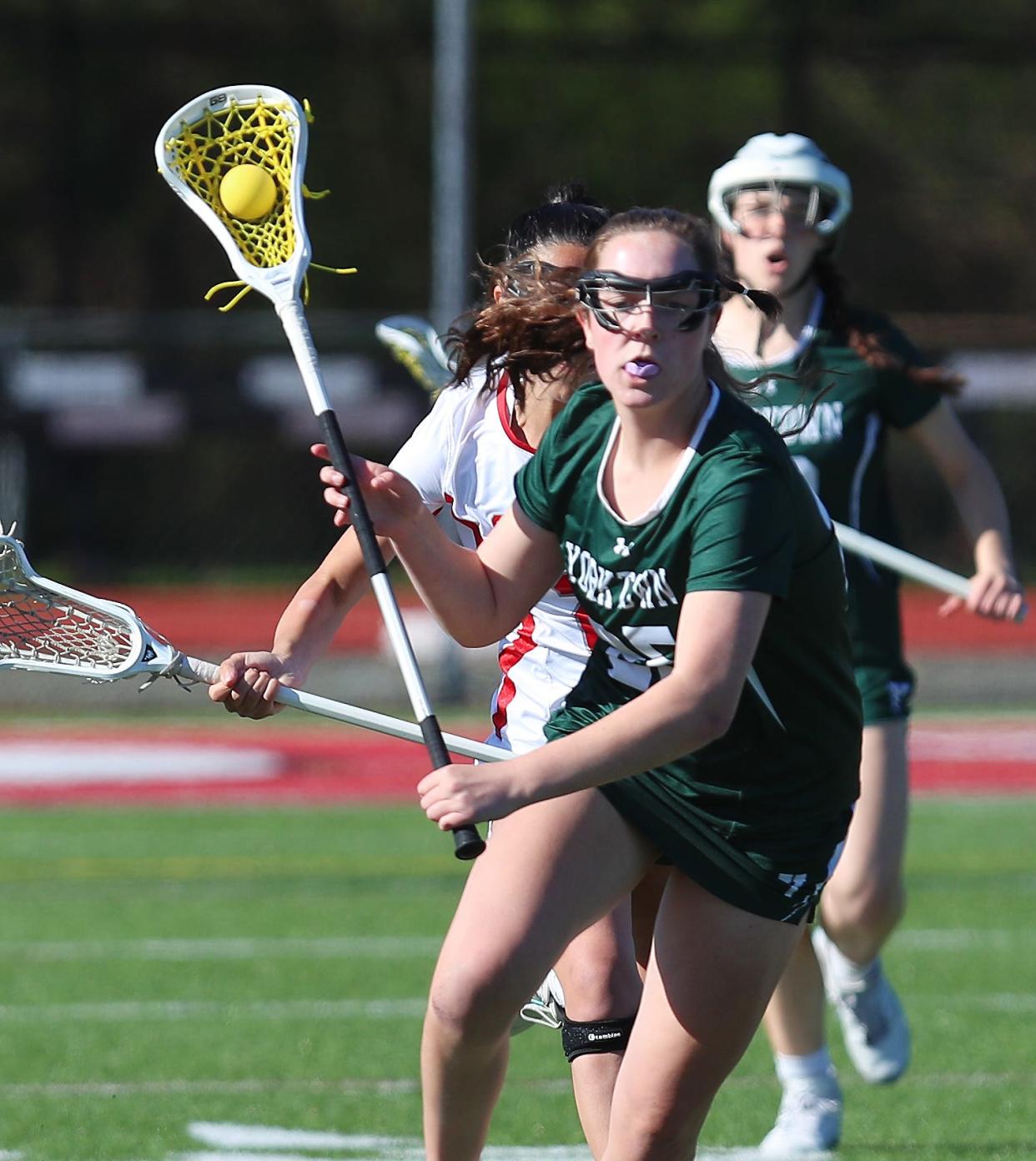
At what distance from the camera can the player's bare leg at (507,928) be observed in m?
3.12

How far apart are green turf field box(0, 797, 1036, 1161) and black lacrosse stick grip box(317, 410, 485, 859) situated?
153cm

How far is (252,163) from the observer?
3932mm

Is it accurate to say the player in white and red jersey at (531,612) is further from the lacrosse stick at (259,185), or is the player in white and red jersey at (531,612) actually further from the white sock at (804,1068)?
the white sock at (804,1068)

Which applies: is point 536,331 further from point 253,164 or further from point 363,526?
point 253,164

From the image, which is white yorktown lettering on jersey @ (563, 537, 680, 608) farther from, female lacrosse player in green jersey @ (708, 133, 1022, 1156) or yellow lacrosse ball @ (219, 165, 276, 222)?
female lacrosse player in green jersey @ (708, 133, 1022, 1156)

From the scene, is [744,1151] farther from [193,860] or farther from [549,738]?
[193,860]

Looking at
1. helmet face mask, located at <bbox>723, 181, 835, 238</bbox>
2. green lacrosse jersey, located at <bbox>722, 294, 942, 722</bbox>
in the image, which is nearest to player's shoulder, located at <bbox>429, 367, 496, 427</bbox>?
green lacrosse jersey, located at <bbox>722, 294, 942, 722</bbox>

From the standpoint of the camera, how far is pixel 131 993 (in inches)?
244

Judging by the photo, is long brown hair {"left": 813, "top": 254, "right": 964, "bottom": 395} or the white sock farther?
long brown hair {"left": 813, "top": 254, "right": 964, "bottom": 395}

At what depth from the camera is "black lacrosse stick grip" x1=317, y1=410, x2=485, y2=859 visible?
322 cm

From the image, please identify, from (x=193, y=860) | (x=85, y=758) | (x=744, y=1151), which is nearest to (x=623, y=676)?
(x=744, y=1151)

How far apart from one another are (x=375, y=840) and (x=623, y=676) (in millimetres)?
5816

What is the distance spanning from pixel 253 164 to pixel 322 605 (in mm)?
864

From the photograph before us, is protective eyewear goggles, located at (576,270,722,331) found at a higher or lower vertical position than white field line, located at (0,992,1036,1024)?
higher
